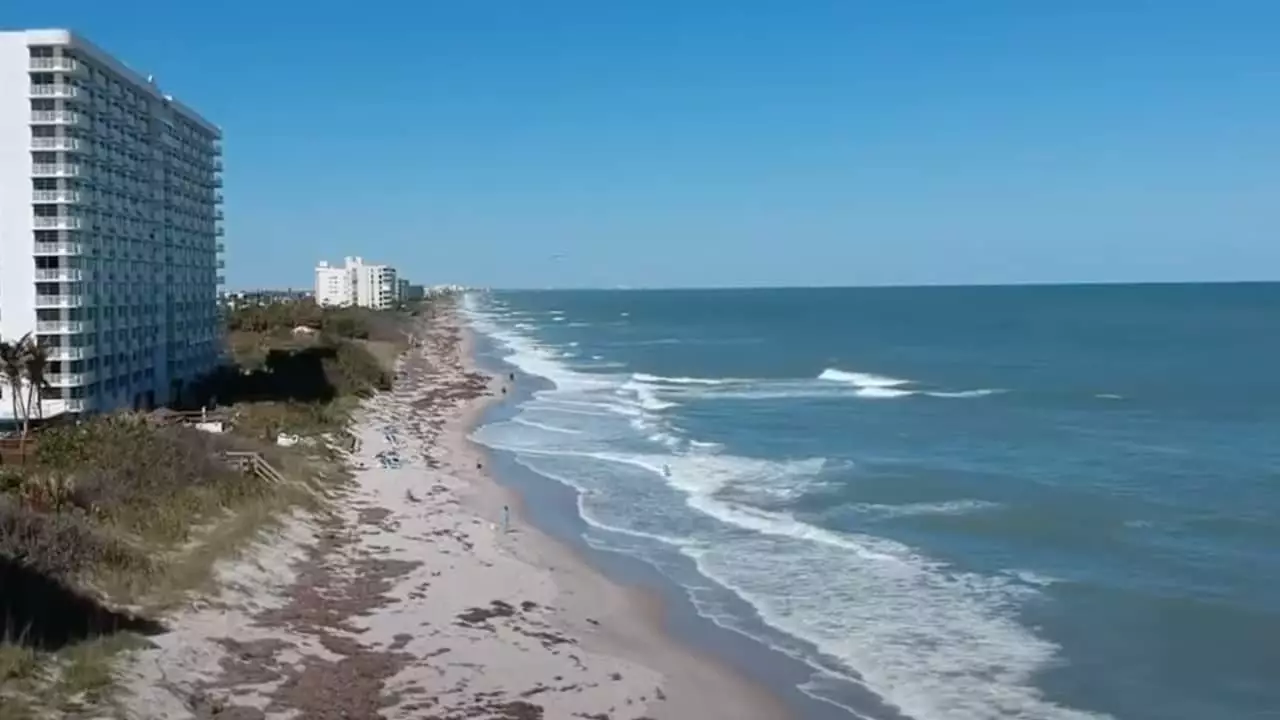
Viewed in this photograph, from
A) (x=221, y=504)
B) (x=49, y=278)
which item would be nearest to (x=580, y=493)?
(x=221, y=504)

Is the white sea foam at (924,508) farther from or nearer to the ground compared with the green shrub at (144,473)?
nearer to the ground

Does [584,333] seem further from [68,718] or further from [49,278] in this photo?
[68,718]

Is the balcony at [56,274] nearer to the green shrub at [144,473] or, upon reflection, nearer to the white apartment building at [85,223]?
the white apartment building at [85,223]

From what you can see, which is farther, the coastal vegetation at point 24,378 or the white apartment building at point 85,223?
the white apartment building at point 85,223

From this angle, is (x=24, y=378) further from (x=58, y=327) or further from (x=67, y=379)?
(x=58, y=327)

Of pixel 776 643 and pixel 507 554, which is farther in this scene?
pixel 507 554

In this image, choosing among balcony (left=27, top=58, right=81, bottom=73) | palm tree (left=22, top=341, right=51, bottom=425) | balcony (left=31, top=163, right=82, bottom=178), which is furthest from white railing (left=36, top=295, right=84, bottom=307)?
balcony (left=27, top=58, right=81, bottom=73)

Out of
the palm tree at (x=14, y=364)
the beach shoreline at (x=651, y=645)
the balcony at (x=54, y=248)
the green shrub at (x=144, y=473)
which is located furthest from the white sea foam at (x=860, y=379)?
the green shrub at (x=144, y=473)
